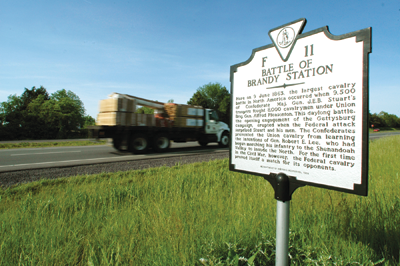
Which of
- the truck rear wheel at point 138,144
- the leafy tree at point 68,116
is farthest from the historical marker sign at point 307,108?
the leafy tree at point 68,116

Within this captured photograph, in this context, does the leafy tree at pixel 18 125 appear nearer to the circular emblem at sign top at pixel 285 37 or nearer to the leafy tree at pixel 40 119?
the leafy tree at pixel 40 119

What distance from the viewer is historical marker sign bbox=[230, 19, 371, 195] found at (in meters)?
1.29

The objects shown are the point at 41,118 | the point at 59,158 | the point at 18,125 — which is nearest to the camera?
the point at 59,158

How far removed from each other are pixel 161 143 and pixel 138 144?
1231 mm

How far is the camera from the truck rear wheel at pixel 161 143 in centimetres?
1126

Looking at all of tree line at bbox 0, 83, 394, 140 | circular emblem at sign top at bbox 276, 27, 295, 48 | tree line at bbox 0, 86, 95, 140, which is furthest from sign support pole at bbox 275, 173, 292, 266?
tree line at bbox 0, 86, 95, 140

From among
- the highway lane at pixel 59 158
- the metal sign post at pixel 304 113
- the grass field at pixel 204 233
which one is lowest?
the highway lane at pixel 59 158

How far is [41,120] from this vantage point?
29.6 m

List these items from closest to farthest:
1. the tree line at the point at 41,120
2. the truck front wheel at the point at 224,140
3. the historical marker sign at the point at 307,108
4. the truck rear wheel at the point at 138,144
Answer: the historical marker sign at the point at 307,108, the truck rear wheel at the point at 138,144, the truck front wheel at the point at 224,140, the tree line at the point at 41,120

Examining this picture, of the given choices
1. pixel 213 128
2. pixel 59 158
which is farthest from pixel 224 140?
pixel 59 158

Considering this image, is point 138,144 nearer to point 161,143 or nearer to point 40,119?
point 161,143

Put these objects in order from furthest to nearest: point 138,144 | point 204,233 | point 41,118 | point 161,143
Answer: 1. point 41,118
2. point 161,143
3. point 138,144
4. point 204,233

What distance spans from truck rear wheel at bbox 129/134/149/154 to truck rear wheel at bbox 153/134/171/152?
1.46 ft

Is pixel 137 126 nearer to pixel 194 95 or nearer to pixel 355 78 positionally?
pixel 355 78
